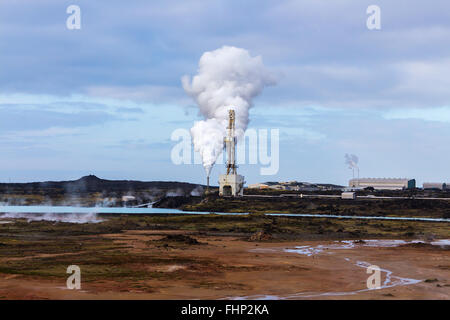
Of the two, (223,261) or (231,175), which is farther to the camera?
(231,175)

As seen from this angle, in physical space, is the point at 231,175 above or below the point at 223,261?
above

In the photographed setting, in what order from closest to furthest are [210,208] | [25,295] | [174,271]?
[25,295] < [174,271] < [210,208]

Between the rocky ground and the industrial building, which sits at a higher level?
the industrial building

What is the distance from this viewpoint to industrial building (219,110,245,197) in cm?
13902

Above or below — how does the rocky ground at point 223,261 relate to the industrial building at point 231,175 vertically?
below

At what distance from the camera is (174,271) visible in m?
45.5

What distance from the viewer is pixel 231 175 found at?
149 m

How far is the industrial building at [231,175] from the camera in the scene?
139 metres

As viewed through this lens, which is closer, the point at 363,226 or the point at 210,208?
the point at 363,226

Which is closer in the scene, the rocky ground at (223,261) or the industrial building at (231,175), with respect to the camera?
the rocky ground at (223,261)

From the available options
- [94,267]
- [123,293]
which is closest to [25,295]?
[123,293]
